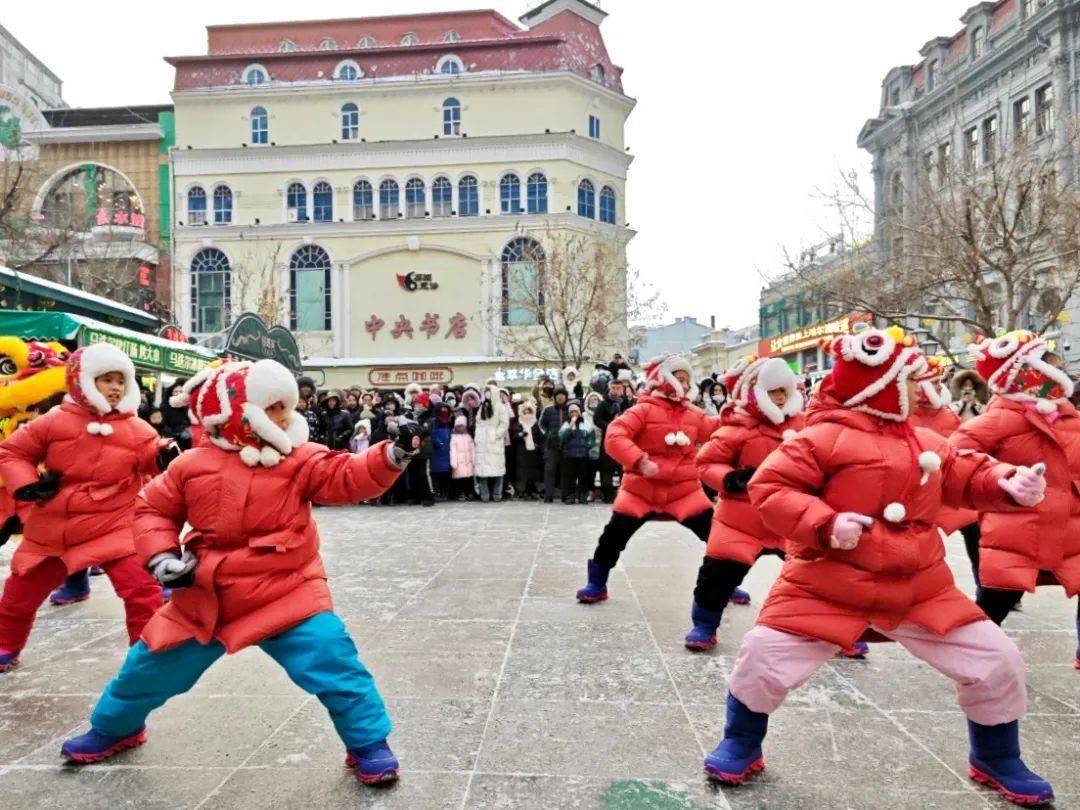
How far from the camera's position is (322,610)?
3.13 m

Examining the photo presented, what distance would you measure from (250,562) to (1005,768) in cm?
269

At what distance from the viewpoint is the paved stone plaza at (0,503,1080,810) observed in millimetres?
2971

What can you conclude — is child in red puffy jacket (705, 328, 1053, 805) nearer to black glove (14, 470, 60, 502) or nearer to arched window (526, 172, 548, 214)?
black glove (14, 470, 60, 502)

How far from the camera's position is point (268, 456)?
10.5ft

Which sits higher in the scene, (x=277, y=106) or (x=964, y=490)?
(x=277, y=106)

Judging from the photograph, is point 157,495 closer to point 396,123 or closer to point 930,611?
point 930,611

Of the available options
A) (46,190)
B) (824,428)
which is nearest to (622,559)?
(824,428)

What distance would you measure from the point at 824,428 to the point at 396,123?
119 feet

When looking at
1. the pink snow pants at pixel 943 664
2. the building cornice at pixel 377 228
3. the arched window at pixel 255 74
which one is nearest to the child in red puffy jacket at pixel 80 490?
the pink snow pants at pixel 943 664

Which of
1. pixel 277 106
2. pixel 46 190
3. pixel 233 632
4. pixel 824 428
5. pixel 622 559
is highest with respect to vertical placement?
pixel 277 106

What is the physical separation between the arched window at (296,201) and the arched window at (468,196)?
664 centimetres

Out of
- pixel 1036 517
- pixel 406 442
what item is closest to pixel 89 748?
pixel 406 442

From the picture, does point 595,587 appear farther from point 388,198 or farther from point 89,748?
point 388,198

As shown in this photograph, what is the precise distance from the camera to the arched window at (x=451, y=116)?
120 ft
